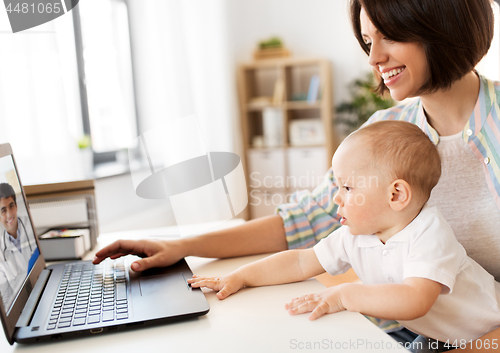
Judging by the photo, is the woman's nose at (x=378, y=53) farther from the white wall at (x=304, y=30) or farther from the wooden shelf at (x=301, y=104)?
the white wall at (x=304, y=30)

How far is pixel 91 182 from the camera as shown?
1.30 m

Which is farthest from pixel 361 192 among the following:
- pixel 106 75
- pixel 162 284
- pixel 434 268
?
pixel 106 75

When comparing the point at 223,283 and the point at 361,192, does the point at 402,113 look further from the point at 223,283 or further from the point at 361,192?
the point at 223,283

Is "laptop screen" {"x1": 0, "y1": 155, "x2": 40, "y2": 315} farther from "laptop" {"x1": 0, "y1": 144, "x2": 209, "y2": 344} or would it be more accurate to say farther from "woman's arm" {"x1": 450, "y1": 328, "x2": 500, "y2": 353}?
"woman's arm" {"x1": 450, "y1": 328, "x2": 500, "y2": 353}

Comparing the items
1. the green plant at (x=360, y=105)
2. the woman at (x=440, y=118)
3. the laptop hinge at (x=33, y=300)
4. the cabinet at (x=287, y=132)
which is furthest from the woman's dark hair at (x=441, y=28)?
the cabinet at (x=287, y=132)

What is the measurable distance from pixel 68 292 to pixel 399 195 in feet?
2.13

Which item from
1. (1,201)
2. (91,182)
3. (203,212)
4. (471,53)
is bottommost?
(203,212)

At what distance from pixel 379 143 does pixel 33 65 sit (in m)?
1.82

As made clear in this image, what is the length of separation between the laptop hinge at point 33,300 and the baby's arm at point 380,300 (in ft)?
1.39

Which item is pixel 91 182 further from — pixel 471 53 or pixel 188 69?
pixel 188 69

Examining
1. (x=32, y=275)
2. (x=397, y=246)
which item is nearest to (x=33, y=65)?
(x=32, y=275)

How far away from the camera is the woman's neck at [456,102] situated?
3.52ft

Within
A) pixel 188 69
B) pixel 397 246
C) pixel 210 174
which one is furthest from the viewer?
pixel 188 69

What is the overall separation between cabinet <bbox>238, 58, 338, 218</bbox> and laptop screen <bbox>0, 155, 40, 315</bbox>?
3025 millimetres
